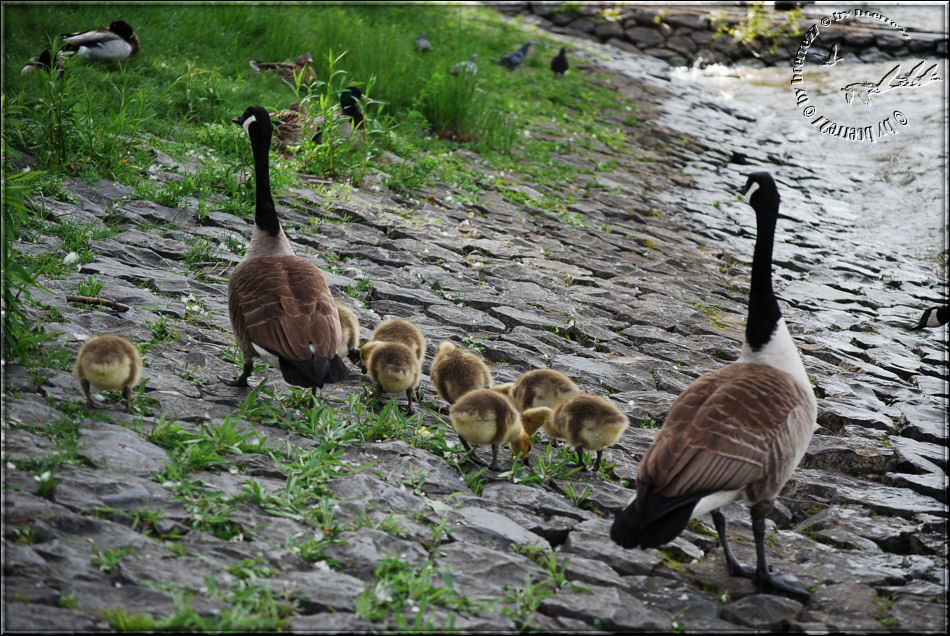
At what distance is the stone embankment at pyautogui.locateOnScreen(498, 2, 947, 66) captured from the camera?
28.6m

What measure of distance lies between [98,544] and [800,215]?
43.5 ft

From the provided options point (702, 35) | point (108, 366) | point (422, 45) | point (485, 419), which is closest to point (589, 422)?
point (485, 419)

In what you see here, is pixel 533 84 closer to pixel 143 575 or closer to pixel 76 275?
pixel 76 275

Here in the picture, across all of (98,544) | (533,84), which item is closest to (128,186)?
(98,544)

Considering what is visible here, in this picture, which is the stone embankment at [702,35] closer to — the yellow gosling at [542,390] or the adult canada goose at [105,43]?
the adult canada goose at [105,43]

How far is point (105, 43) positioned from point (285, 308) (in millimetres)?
8083

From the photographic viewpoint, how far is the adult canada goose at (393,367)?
18.5 ft

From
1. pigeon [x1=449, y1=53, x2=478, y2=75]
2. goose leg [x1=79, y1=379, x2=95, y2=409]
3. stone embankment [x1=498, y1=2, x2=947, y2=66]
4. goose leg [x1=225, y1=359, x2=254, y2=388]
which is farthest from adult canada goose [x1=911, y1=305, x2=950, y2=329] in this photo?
stone embankment [x1=498, y1=2, x2=947, y2=66]

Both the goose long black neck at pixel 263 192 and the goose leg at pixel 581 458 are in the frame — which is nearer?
the goose leg at pixel 581 458

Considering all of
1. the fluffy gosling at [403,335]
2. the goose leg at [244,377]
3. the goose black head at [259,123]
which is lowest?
the goose leg at [244,377]

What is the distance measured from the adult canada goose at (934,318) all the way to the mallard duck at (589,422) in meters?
6.31

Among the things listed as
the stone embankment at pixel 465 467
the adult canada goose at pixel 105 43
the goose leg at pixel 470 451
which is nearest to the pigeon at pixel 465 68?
the stone embankment at pixel 465 467

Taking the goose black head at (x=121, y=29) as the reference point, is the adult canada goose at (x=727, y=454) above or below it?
below

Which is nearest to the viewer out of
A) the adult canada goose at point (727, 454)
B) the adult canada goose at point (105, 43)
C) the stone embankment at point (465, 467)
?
the stone embankment at point (465, 467)
